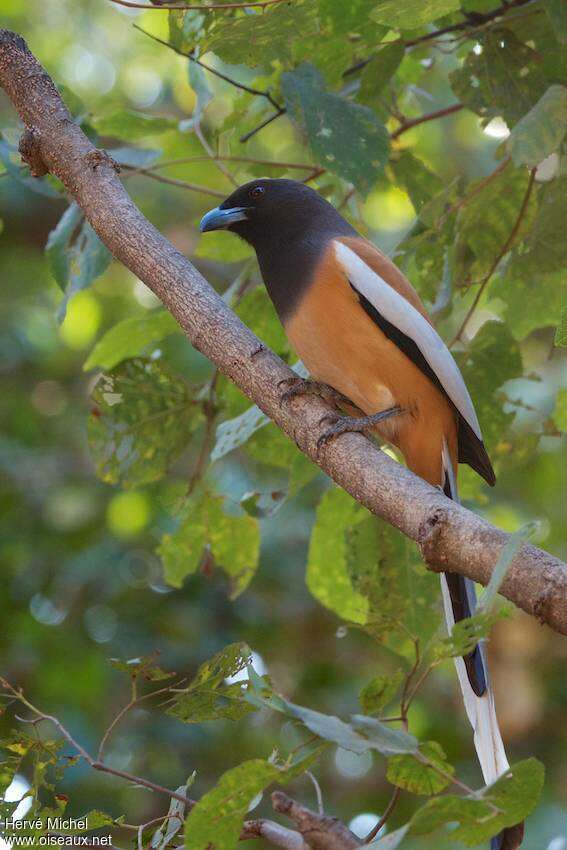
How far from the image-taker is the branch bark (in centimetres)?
167

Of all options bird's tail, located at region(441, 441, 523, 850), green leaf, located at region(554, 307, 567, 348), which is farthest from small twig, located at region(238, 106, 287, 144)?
green leaf, located at region(554, 307, 567, 348)

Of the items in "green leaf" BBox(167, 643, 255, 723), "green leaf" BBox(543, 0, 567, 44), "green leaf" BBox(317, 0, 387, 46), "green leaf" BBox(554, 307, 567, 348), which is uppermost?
"green leaf" BBox(317, 0, 387, 46)

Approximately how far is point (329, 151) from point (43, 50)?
6.50 metres

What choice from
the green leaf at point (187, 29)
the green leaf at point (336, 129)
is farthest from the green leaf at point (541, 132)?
the green leaf at point (187, 29)

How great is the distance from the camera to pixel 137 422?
3312 millimetres

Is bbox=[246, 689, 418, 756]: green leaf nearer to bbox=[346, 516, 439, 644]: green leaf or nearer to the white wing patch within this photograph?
bbox=[346, 516, 439, 644]: green leaf

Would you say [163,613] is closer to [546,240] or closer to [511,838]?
[546,240]

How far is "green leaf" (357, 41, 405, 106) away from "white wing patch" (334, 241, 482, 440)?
494 mm

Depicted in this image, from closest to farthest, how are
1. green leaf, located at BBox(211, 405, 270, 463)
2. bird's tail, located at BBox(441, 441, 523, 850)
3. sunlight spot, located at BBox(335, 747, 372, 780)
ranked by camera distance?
bird's tail, located at BBox(441, 441, 523, 850), green leaf, located at BBox(211, 405, 270, 463), sunlight spot, located at BBox(335, 747, 372, 780)

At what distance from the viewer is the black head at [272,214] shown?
351 cm

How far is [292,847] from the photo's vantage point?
64.8 inches

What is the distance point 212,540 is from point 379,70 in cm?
152

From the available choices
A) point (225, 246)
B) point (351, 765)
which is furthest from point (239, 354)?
point (351, 765)

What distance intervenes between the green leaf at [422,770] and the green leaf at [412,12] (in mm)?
1599
